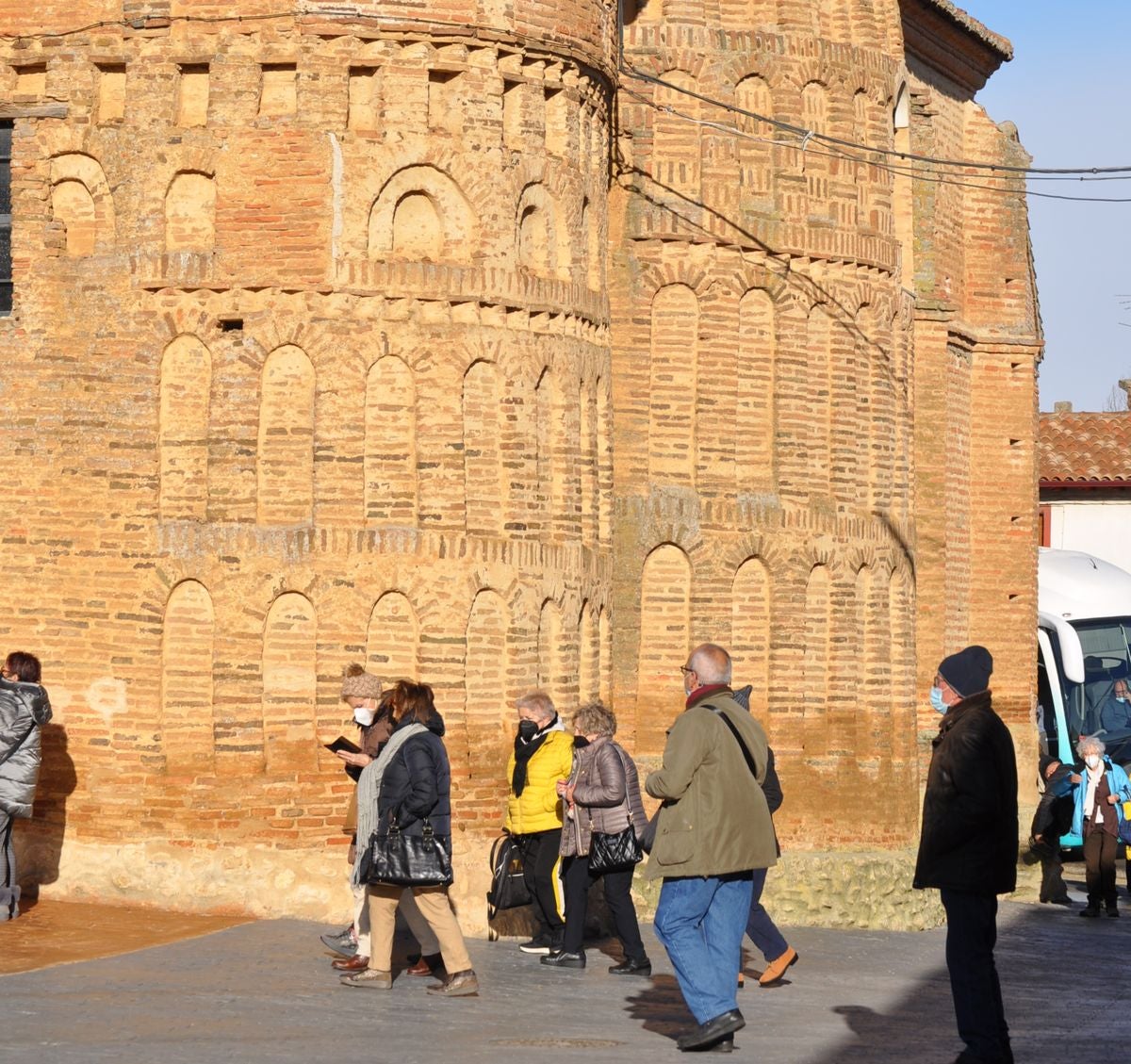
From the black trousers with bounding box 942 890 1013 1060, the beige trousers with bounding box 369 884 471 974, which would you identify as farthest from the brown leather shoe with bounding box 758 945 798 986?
the black trousers with bounding box 942 890 1013 1060

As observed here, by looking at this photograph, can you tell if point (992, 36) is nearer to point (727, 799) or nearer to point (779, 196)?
point (779, 196)

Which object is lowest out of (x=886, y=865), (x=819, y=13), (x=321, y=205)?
(x=886, y=865)

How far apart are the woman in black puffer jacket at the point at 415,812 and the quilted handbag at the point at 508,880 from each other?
6.17 ft

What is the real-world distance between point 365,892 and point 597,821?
1.59 meters

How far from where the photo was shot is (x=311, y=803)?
14.9m

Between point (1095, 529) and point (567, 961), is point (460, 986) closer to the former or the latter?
point (567, 961)

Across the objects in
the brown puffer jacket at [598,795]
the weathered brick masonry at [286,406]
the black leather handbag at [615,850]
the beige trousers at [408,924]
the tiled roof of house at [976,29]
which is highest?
the tiled roof of house at [976,29]

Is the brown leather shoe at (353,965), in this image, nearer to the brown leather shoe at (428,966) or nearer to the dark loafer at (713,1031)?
the brown leather shoe at (428,966)

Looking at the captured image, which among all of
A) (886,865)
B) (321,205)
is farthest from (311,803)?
(886,865)

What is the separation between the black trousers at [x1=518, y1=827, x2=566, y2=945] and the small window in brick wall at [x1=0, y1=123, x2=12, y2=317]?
5272 millimetres

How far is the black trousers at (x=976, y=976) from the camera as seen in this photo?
1002 centimetres

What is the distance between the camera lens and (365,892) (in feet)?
41.7

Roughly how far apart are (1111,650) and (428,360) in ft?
59.0

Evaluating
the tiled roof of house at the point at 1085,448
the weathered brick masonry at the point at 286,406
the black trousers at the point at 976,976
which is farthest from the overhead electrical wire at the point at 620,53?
the tiled roof of house at the point at 1085,448
